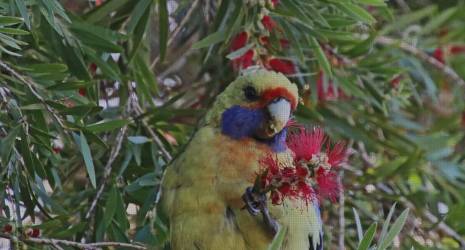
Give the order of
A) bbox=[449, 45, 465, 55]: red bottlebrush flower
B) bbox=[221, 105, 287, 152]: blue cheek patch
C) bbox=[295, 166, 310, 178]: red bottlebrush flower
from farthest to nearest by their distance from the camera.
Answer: bbox=[449, 45, 465, 55]: red bottlebrush flower, bbox=[221, 105, 287, 152]: blue cheek patch, bbox=[295, 166, 310, 178]: red bottlebrush flower

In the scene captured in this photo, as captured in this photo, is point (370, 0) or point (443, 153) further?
point (443, 153)

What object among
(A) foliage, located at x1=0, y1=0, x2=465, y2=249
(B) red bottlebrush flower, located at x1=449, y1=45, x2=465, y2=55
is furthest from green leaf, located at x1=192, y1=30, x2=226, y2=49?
(B) red bottlebrush flower, located at x1=449, y1=45, x2=465, y2=55

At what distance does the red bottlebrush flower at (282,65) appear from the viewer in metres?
2.59

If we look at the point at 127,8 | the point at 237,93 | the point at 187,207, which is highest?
the point at 127,8

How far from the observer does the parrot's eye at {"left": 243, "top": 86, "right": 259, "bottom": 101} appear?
90.7 inches

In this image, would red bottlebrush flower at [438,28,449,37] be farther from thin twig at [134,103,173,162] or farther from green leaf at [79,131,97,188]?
green leaf at [79,131,97,188]

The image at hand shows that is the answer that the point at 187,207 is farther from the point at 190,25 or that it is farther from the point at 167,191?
the point at 190,25

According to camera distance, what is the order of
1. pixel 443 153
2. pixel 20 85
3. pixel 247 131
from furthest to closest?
pixel 443 153, pixel 247 131, pixel 20 85

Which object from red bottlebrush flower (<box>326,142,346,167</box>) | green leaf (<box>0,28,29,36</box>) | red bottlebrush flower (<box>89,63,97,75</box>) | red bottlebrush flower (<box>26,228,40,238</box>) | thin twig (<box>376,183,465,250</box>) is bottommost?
thin twig (<box>376,183,465,250</box>)

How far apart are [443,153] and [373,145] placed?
0.34 meters

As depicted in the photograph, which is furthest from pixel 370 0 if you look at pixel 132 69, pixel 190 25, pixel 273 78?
pixel 190 25

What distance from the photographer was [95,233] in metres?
2.26

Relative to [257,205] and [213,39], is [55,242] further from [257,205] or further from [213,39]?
[213,39]

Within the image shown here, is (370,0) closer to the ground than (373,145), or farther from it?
farther from it
